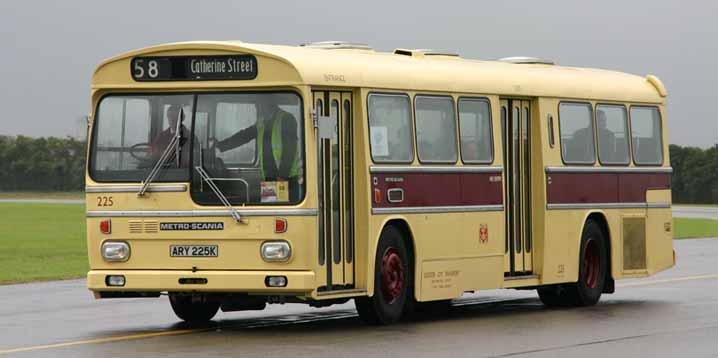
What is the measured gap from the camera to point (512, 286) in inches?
750

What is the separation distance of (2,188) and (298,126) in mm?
100832

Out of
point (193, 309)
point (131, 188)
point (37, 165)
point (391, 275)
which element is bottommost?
point (193, 309)

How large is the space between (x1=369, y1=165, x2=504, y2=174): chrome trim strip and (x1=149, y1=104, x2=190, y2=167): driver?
1819 mm

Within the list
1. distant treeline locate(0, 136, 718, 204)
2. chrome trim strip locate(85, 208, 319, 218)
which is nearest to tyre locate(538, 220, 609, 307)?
chrome trim strip locate(85, 208, 319, 218)

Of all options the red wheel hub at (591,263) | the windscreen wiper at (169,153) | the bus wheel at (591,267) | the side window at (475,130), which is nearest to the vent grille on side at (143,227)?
the windscreen wiper at (169,153)

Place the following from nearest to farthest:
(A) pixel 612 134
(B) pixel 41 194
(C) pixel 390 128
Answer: (C) pixel 390 128 → (A) pixel 612 134 → (B) pixel 41 194

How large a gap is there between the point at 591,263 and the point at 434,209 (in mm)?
3825

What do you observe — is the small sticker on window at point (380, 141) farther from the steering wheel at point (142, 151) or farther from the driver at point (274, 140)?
the steering wheel at point (142, 151)

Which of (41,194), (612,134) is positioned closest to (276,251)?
(612,134)

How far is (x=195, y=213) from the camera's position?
15719 mm

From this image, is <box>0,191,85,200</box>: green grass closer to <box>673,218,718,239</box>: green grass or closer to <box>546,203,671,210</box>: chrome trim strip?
<box>673,218,718,239</box>: green grass

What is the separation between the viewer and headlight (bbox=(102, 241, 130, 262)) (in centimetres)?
1592

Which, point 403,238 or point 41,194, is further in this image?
point 41,194

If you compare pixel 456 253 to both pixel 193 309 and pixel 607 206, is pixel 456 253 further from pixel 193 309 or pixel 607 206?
pixel 607 206
